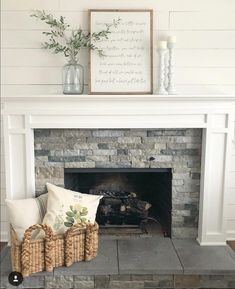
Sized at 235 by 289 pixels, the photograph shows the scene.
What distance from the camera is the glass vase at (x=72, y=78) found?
2.30 m

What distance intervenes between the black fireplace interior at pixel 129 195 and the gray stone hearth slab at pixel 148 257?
20 cm

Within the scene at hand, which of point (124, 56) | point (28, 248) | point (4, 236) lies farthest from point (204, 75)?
point (4, 236)

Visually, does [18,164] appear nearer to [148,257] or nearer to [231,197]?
[148,257]

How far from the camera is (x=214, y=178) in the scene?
7.70 feet

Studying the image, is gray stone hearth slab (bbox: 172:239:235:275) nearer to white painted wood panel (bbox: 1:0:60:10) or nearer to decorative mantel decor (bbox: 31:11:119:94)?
decorative mantel decor (bbox: 31:11:119:94)

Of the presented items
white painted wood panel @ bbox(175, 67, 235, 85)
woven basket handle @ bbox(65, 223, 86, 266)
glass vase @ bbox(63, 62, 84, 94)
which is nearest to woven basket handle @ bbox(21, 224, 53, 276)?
woven basket handle @ bbox(65, 223, 86, 266)

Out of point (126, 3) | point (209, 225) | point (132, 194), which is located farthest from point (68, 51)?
point (209, 225)

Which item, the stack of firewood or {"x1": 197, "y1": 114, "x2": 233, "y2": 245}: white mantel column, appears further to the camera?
the stack of firewood

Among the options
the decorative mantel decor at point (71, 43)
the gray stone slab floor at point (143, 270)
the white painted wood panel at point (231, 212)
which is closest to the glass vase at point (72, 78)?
the decorative mantel decor at point (71, 43)

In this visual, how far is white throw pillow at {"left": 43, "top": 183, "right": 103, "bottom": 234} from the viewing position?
6.84 feet

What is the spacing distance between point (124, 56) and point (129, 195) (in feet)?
3.81

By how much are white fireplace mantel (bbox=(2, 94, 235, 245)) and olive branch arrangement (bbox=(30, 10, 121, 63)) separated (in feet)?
1.35

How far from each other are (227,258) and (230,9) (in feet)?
5.94

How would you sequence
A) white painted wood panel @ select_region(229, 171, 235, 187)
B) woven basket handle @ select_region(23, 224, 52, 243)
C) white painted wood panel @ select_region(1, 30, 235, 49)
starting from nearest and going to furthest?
woven basket handle @ select_region(23, 224, 52, 243) → white painted wood panel @ select_region(1, 30, 235, 49) → white painted wood panel @ select_region(229, 171, 235, 187)
